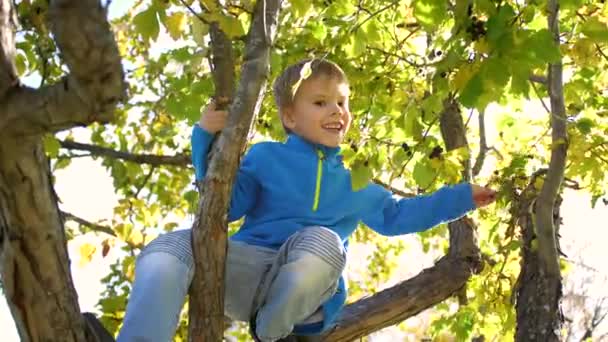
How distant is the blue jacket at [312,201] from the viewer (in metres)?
3.34

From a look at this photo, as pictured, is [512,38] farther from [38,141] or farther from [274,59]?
[274,59]

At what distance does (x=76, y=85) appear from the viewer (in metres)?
1.64

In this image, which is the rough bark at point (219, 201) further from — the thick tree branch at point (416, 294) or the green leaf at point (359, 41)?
the thick tree branch at point (416, 294)

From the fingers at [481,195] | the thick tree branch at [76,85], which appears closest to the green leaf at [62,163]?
the fingers at [481,195]

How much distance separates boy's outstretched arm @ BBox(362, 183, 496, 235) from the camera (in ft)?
11.3

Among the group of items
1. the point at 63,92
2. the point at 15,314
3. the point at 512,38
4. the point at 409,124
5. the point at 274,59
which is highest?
the point at 274,59

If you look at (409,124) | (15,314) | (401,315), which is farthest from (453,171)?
(15,314)

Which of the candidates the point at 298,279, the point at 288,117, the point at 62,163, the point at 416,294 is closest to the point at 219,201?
the point at 298,279

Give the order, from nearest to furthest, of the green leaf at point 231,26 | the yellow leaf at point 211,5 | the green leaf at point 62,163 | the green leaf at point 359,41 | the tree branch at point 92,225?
the green leaf at point 231,26 → the yellow leaf at point 211,5 → the green leaf at point 359,41 → the tree branch at point 92,225 → the green leaf at point 62,163

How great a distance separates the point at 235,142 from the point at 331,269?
627 millimetres

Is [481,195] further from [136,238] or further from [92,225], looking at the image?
[92,225]

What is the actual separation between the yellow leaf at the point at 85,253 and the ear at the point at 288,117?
1.08 m

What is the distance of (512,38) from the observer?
2.43 meters

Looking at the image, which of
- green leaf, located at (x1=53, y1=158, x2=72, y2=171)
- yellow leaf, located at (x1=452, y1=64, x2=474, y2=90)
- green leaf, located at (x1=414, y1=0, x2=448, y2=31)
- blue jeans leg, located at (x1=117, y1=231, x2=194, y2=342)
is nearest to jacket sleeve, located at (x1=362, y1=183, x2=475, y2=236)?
green leaf, located at (x1=414, y1=0, x2=448, y2=31)
